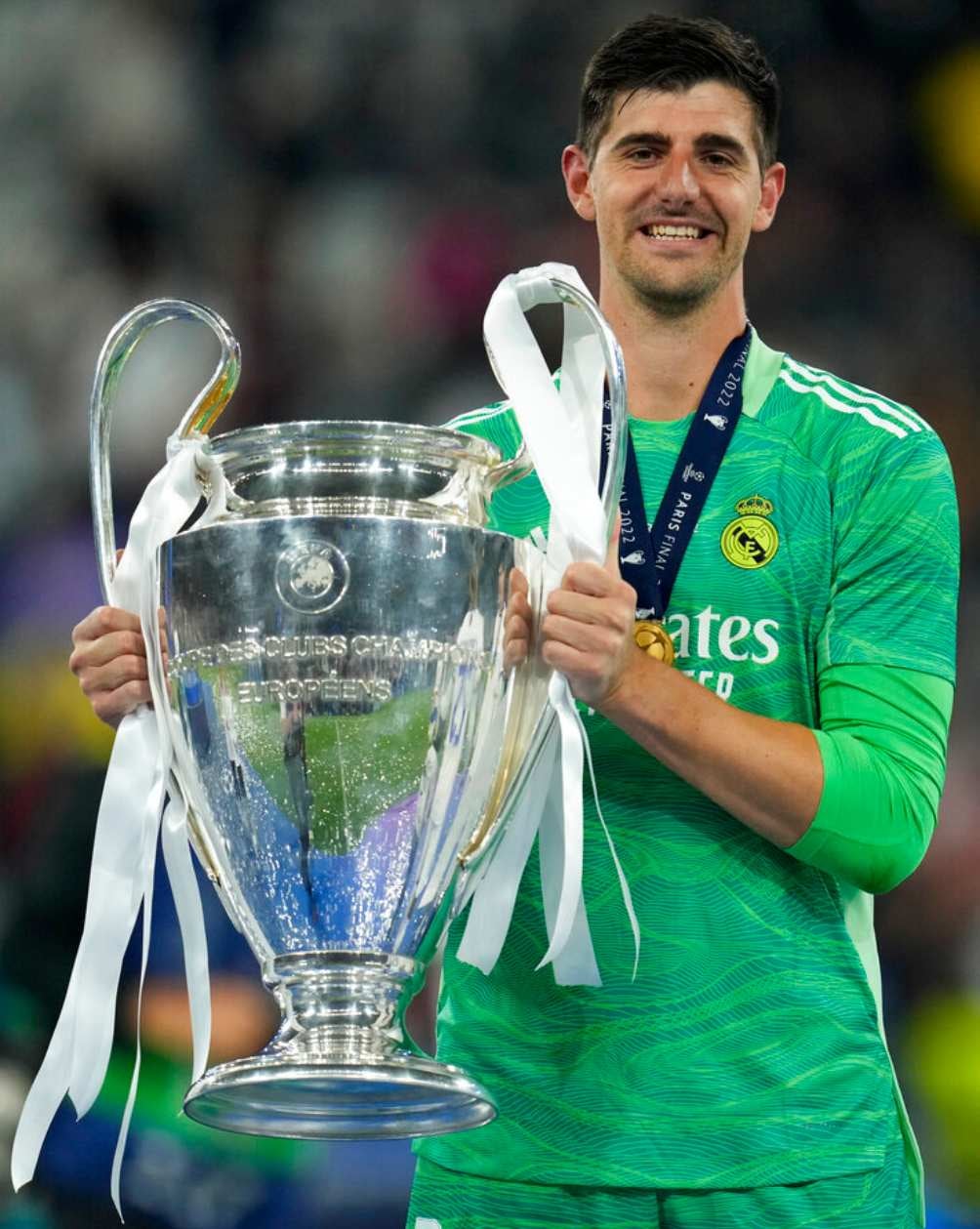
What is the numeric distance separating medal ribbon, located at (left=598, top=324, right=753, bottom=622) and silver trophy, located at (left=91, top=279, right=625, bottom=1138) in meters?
0.22

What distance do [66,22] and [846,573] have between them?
2.86 m

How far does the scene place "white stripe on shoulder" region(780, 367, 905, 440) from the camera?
181 cm

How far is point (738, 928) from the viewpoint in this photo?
5.54 feet

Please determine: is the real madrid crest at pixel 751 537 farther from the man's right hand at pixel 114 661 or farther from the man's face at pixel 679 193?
the man's right hand at pixel 114 661

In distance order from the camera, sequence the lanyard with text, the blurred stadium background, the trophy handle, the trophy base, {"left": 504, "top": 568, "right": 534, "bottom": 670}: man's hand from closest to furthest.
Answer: the trophy base → {"left": 504, "top": 568, "right": 534, "bottom": 670}: man's hand → the trophy handle → the lanyard with text → the blurred stadium background

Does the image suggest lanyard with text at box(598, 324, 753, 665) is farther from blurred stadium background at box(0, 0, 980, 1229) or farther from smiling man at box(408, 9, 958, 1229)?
blurred stadium background at box(0, 0, 980, 1229)

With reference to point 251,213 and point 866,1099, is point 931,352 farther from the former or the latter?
point 866,1099

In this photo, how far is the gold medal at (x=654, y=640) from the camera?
5.49ft

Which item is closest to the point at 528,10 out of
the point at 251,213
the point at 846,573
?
the point at 251,213

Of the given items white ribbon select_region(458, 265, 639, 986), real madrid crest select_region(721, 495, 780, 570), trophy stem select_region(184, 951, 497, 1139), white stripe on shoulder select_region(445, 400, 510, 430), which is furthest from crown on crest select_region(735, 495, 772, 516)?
trophy stem select_region(184, 951, 497, 1139)

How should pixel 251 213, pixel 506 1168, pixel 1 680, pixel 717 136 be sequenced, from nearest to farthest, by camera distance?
pixel 506 1168 < pixel 717 136 < pixel 1 680 < pixel 251 213

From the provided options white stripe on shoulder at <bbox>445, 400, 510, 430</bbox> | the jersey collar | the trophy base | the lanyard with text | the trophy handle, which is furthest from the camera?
white stripe on shoulder at <bbox>445, 400, 510, 430</bbox>

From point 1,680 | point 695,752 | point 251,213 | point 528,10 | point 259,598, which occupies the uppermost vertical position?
point 528,10

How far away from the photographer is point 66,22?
402 cm
